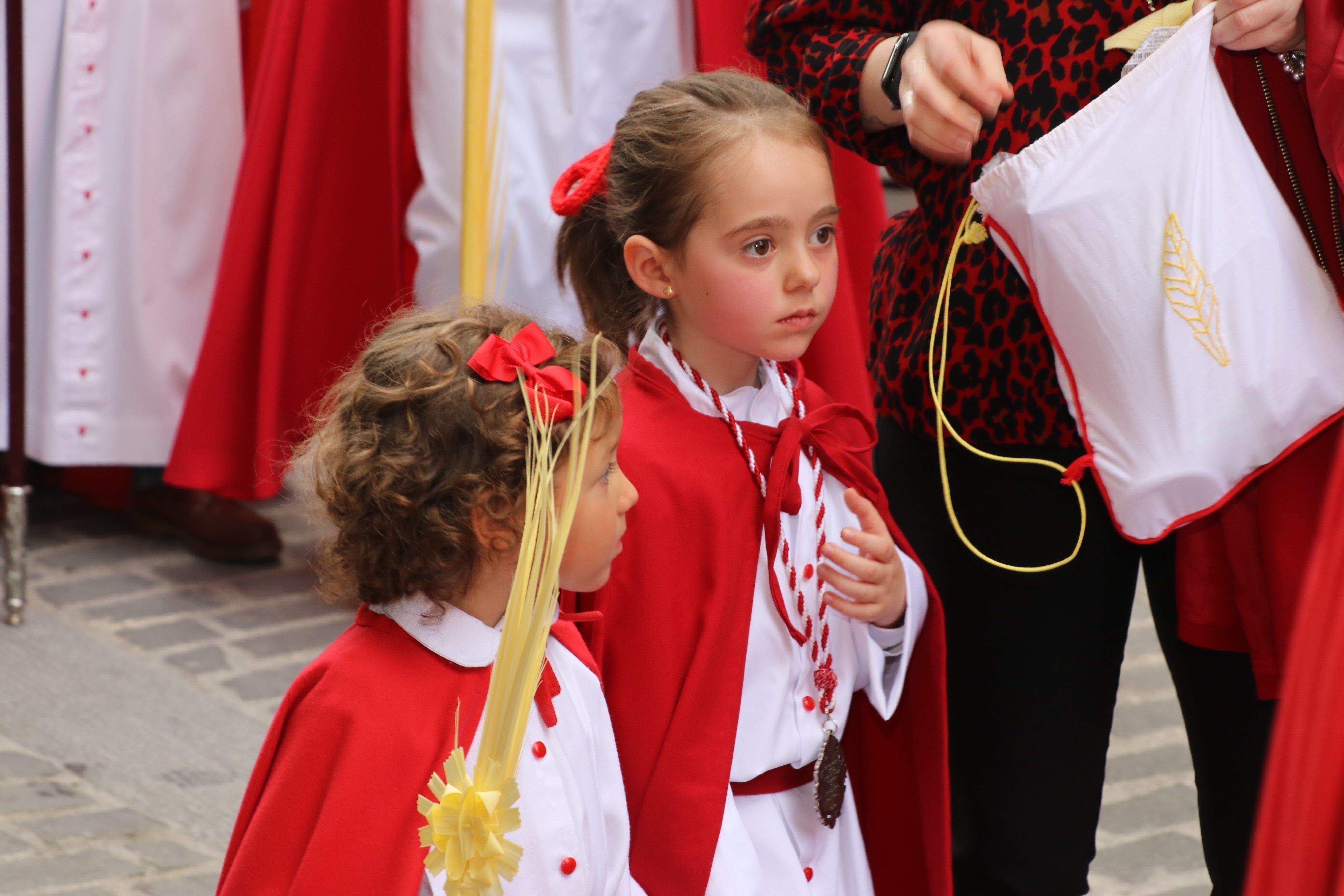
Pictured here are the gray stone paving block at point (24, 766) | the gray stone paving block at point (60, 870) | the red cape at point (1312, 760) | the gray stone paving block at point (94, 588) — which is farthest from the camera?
the gray stone paving block at point (94, 588)

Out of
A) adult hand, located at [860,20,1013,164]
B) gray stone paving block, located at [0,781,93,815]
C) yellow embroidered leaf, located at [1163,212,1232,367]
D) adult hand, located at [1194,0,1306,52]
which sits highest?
adult hand, located at [1194,0,1306,52]

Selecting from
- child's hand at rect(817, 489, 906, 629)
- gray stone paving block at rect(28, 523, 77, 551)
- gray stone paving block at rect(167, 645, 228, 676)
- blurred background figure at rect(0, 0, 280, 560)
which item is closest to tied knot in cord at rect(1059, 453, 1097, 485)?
child's hand at rect(817, 489, 906, 629)

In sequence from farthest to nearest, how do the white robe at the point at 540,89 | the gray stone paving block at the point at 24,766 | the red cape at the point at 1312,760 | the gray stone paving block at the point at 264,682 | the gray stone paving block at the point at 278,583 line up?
1. the gray stone paving block at the point at 278,583
2. the gray stone paving block at the point at 264,682
3. the white robe at the point at 540,89
4. the gray stone paving block at the point at 24,766
5. the red cape at the point at 1312,760

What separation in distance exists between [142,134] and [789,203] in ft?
8.13

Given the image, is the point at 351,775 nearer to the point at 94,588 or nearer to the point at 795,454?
the point at 795,454

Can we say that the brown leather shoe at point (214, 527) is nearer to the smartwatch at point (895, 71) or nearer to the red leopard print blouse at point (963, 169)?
the red leopard print blouse at point (963, 169)

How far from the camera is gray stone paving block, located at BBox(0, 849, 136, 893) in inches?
93.4

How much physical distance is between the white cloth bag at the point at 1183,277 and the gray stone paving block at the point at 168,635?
2.54m

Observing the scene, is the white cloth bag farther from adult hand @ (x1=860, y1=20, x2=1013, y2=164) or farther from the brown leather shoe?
the brown leather shoe

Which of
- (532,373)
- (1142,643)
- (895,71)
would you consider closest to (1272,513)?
(895,71)

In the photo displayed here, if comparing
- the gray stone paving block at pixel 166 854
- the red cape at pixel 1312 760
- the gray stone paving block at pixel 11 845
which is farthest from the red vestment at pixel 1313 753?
the gray stone paving block at pixel 11 845

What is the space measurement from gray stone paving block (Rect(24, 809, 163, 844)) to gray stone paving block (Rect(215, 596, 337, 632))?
3.01 ft

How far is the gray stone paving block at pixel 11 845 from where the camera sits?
2462 millimetres

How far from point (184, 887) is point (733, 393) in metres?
1.29
